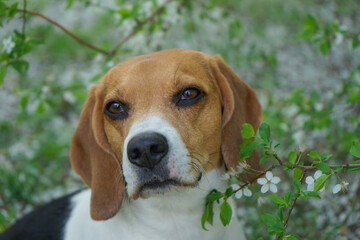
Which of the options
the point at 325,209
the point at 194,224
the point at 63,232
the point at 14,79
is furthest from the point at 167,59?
the point at 14,79

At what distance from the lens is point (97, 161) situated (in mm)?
3096

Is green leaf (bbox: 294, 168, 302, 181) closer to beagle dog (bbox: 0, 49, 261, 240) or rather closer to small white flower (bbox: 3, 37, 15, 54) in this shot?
beagle dog (bbox: 0, 49, 261, 240)

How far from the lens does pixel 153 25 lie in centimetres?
463

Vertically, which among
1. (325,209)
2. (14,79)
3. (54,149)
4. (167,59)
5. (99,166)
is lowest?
(14,79)

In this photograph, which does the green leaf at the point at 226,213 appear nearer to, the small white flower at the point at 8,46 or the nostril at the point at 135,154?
the nostril at the point at 135,154

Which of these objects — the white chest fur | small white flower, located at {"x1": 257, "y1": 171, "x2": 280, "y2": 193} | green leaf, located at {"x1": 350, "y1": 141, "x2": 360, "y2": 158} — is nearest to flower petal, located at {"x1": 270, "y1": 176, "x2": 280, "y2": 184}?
small white flower, located at {"x1": 257, "y1": 171, "x2": 280, "y2": 193}

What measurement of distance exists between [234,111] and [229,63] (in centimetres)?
461

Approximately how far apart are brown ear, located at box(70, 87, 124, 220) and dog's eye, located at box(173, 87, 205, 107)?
2.08ft

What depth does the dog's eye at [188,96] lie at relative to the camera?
283 centimetres

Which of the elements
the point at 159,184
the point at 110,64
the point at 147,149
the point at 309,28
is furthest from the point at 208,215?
the point at 309,28

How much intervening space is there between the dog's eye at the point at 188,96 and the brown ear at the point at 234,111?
Result: 24 centimetres

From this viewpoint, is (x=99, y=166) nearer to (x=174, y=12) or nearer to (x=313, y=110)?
(x=174, y=12)

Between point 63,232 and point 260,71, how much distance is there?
5.77m

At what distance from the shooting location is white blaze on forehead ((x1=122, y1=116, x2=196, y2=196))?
8.07ft
